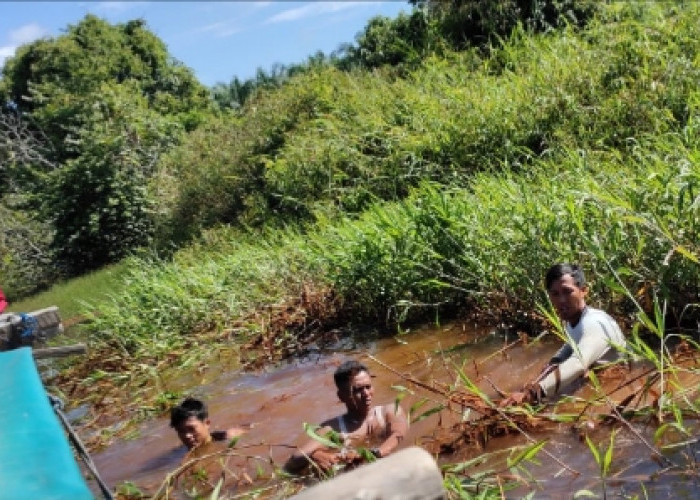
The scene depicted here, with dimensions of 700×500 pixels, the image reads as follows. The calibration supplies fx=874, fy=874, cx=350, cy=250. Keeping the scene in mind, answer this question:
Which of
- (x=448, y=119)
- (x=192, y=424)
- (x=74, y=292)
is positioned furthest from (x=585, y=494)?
(x=74, y=292)

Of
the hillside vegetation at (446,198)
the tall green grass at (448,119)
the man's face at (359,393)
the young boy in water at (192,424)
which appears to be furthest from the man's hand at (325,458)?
the tall green grass at (448,119)

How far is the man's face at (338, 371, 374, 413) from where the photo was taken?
5367mm

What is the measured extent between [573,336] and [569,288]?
0.96 feet

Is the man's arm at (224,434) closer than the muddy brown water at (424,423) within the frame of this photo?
No

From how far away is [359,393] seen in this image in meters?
5.39

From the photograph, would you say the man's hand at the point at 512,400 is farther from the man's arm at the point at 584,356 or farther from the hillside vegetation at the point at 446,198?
the hillside vegetation at the point at 446,198

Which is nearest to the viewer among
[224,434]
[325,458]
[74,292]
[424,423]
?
[325,458]

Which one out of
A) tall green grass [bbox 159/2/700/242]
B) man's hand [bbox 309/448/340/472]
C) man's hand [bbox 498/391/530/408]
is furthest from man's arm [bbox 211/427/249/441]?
→ tall green grass [bbox 159/2/700/242]

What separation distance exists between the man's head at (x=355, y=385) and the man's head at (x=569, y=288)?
1274 millimetres

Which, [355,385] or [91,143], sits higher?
[91,143]

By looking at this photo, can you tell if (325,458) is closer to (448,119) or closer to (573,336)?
(573,336)

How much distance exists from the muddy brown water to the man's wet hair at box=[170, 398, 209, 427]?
0.34 meters

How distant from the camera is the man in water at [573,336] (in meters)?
4.91

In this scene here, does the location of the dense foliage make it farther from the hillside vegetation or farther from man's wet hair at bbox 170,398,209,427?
man's wet hair at bbox 170,398,209,427
